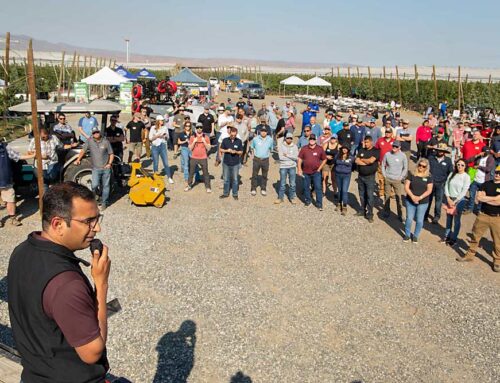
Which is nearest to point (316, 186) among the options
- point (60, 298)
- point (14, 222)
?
point (14, 222)

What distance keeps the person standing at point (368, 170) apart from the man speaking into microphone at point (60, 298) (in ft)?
24.9

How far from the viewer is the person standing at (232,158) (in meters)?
10.0

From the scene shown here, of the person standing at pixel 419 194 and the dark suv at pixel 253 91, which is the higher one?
the dark suv at pixel 253 91

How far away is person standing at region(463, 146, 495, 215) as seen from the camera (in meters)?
9.33

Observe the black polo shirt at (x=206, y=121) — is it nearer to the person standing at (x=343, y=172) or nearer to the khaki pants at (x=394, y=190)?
the person standing at (x=343, y=172)

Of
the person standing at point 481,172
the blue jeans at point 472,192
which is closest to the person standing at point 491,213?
the person standing at point 481,172

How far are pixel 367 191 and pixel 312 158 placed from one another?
1451 mm

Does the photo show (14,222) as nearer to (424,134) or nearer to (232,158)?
(232,158)

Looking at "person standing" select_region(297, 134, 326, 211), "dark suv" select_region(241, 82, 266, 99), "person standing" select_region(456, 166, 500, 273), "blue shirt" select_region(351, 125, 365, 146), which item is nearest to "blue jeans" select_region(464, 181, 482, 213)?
"person standing" select_region(456, 166, 500, 273)

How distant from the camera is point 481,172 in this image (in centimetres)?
950

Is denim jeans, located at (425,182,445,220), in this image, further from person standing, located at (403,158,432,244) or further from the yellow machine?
the yellow machine

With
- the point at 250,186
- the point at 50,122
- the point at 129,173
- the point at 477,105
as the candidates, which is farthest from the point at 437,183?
the point at 477,105

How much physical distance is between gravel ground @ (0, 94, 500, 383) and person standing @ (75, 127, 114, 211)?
0.63 metres

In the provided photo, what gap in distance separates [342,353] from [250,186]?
710 cm
